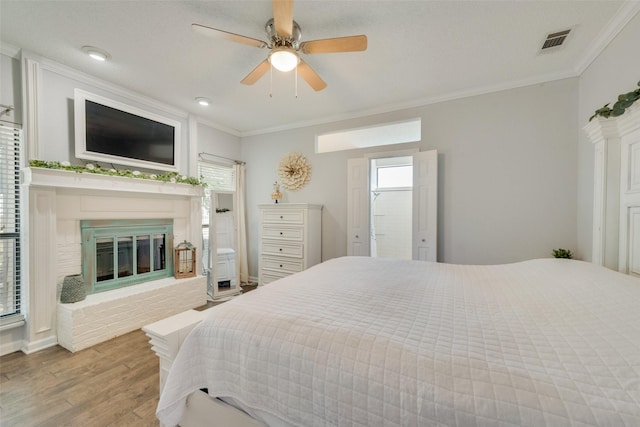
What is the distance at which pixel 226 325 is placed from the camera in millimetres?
1047

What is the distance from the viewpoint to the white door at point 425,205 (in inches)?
114

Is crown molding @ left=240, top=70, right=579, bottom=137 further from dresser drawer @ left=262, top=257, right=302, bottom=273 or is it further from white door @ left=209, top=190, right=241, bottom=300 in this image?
dresser drawer @ left=262, top=257, right=302, bottom=273

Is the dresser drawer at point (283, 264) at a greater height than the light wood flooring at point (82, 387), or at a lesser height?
greater

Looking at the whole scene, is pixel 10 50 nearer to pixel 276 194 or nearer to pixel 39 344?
pixel 39 344

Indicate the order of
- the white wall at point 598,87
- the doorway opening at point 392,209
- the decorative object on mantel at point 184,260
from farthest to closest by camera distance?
the doorway opening at point 392,209
the decorative object on mantel at point 184,260
the white wall at point 598,87

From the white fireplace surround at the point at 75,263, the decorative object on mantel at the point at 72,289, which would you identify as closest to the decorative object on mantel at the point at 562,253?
the white fireplace surround at the point at 75,263

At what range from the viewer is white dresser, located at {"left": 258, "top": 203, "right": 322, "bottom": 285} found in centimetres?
341

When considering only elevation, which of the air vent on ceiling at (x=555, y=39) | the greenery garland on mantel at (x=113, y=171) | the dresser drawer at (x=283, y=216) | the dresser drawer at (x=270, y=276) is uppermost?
the air vent on ceiling at (x=555, y=39)

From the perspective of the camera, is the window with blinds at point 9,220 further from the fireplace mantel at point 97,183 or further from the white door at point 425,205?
the white door at point 425,205

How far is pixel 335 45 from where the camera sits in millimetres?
1704

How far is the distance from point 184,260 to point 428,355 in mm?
3189

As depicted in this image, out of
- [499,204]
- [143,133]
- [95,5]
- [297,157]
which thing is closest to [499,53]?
[499,204]

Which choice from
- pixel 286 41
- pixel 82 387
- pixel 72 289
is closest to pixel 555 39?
pixel 286 41

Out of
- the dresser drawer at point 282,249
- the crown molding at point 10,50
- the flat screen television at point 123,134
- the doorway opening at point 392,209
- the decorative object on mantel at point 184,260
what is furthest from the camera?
the doorway opening at point 392,209
